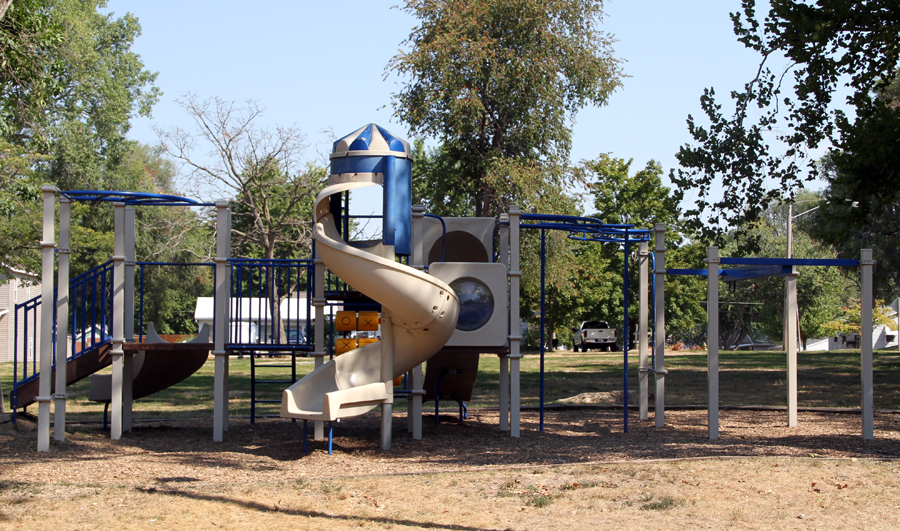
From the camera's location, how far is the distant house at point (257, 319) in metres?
10.3

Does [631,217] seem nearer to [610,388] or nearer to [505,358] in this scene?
[610,388]

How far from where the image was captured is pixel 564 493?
22.3 ft

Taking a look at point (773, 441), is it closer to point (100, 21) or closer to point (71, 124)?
point (71, 124)

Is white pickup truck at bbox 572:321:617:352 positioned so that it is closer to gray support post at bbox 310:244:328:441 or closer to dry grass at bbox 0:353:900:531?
dry grass at bbox 0:353:900:531

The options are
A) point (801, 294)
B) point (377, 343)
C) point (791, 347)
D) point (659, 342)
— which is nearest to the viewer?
point (377, 343)

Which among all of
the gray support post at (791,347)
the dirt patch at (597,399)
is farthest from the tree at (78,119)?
the gray support post at (791,347)

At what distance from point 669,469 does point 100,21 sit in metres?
43.3

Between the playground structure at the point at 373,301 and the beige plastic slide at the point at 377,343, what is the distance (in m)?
0.01

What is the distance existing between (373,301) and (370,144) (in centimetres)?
190

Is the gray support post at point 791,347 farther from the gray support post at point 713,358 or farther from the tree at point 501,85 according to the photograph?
the tree at point 501,85

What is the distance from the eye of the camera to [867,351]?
9.86 m

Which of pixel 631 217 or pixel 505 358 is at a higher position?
pixel 631 217

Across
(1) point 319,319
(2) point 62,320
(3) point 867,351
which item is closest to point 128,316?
(2) point 62,320

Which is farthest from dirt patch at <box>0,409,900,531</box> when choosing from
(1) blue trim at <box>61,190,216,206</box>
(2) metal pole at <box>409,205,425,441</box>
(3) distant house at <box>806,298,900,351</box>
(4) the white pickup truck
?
(3) distant house at <box>806,298,900,351</box>
